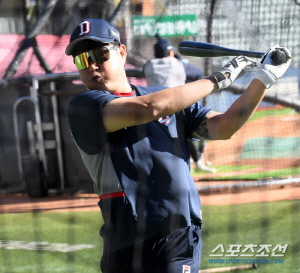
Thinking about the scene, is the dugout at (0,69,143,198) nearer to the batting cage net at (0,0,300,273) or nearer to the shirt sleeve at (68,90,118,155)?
the batting cage net at (0,0,300,273)

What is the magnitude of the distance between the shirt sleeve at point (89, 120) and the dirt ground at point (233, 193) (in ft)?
12.5

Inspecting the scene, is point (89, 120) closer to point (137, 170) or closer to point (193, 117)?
point (137, 170)

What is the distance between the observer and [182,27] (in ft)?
18.1

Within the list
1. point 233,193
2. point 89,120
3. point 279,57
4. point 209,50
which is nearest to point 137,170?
point 89,120

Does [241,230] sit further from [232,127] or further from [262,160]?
[262,160]

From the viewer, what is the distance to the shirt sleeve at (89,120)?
1.70m

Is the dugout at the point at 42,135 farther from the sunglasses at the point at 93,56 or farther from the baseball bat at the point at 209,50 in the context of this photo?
the sunglasses at the point at 93,56

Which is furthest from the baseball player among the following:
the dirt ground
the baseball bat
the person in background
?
the dirt ground

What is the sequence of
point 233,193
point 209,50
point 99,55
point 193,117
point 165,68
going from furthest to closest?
point 233,193, point 165,68, point 209,50, point 193,117, point 99,55

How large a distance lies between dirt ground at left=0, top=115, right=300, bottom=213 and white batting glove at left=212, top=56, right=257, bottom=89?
361 centimetres

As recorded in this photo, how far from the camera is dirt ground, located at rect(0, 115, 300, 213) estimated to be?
5625mm

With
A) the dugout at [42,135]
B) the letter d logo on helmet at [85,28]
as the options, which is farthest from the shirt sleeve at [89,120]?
the dugout at [42,135]

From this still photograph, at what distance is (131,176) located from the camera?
5.63ft

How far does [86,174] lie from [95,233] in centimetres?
205
